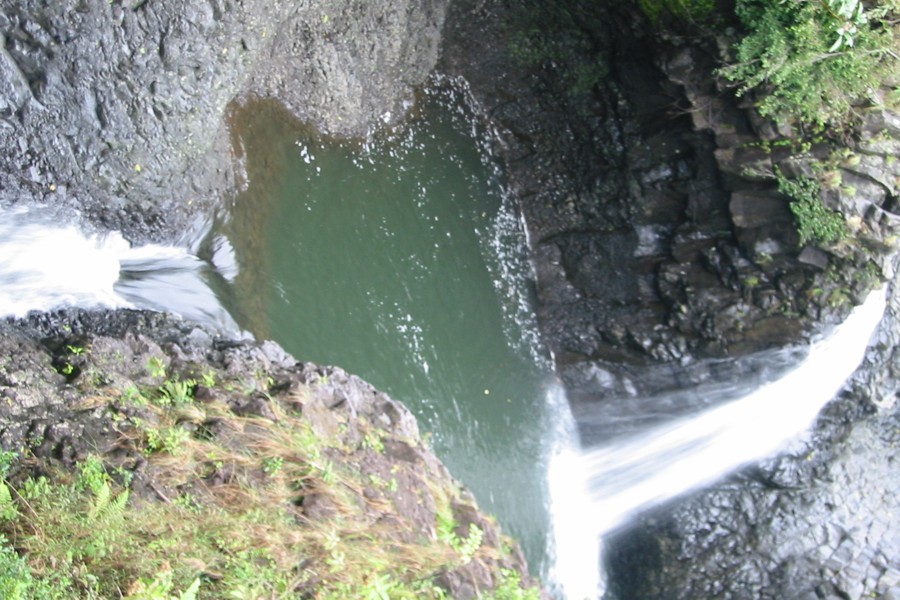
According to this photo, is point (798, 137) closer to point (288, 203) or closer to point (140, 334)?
point (288, 203)

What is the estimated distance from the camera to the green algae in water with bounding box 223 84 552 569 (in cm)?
735

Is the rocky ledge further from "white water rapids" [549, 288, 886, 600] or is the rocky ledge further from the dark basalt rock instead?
the dark basalt rock

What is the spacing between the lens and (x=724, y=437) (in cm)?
858

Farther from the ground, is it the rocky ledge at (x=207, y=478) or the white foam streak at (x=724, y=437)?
the rocky ledge at (x=207, y=478)

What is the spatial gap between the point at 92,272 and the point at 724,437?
6560 mm

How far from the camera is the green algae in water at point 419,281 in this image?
24.1 feet

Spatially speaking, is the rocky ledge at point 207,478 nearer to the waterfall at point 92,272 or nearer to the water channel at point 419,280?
the waterfall at point 92,272

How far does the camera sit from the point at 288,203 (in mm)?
7555

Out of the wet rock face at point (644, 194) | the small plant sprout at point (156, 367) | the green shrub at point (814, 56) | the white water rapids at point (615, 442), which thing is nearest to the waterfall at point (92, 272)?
the white water rapids at point (615, 442)

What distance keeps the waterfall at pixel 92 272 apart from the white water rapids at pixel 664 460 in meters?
4.37

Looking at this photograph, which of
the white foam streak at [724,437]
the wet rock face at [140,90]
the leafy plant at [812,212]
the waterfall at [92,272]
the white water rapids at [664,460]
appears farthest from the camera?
the white water rapids at [664,460]

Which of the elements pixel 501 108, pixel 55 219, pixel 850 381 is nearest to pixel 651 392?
pixel 850 381

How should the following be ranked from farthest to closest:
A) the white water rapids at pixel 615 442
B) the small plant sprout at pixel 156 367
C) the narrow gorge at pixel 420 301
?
1. the white water rapids at pixel 615 442
2. the small plant sprout at pixel 156 367
3. the narrow gorge at pixel 420 301

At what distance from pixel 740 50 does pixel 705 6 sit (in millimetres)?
627
